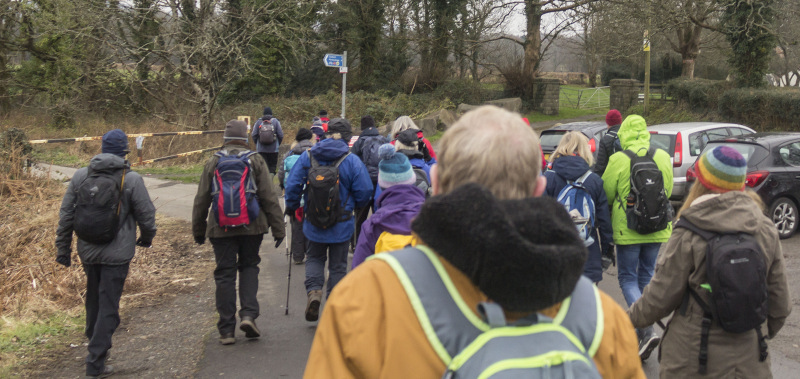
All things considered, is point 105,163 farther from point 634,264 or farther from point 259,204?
point 634,264

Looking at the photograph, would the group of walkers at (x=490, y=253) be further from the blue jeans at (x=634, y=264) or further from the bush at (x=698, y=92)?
the bush at (x=698, y=92)

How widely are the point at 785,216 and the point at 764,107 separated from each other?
11096mm

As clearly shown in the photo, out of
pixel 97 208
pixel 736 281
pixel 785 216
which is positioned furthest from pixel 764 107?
pixel 97 208

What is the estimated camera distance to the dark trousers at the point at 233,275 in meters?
5.58

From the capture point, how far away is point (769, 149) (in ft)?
32.5

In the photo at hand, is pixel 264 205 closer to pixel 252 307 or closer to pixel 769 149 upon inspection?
pixel 252 307

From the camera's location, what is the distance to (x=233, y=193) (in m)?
5.38

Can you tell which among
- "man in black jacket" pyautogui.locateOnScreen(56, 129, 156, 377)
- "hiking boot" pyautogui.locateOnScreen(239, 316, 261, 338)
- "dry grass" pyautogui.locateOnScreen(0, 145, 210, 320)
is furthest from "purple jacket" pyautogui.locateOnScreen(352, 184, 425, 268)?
"dry grass" pyautogui.locateOnScreen(0, 145, 210, 320)

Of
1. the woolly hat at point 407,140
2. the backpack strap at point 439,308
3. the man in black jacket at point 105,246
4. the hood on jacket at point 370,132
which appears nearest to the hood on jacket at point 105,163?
the man in black jacket at point 105,246

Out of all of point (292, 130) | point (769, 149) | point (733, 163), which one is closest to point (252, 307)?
point (733, 163)

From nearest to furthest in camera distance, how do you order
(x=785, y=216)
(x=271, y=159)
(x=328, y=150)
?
(x=328, y=150) → (x=785, y=216) → (x=271, y=159)

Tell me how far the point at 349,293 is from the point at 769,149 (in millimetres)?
Answer: 10167

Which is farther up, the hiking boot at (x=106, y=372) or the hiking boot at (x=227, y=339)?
the hiking boot at (x=227, y=339)

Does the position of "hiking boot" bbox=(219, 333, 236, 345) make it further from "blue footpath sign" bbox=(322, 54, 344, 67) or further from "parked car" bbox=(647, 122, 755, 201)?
"blue footpath sign" bbox=(322, 54, 344, 67)
